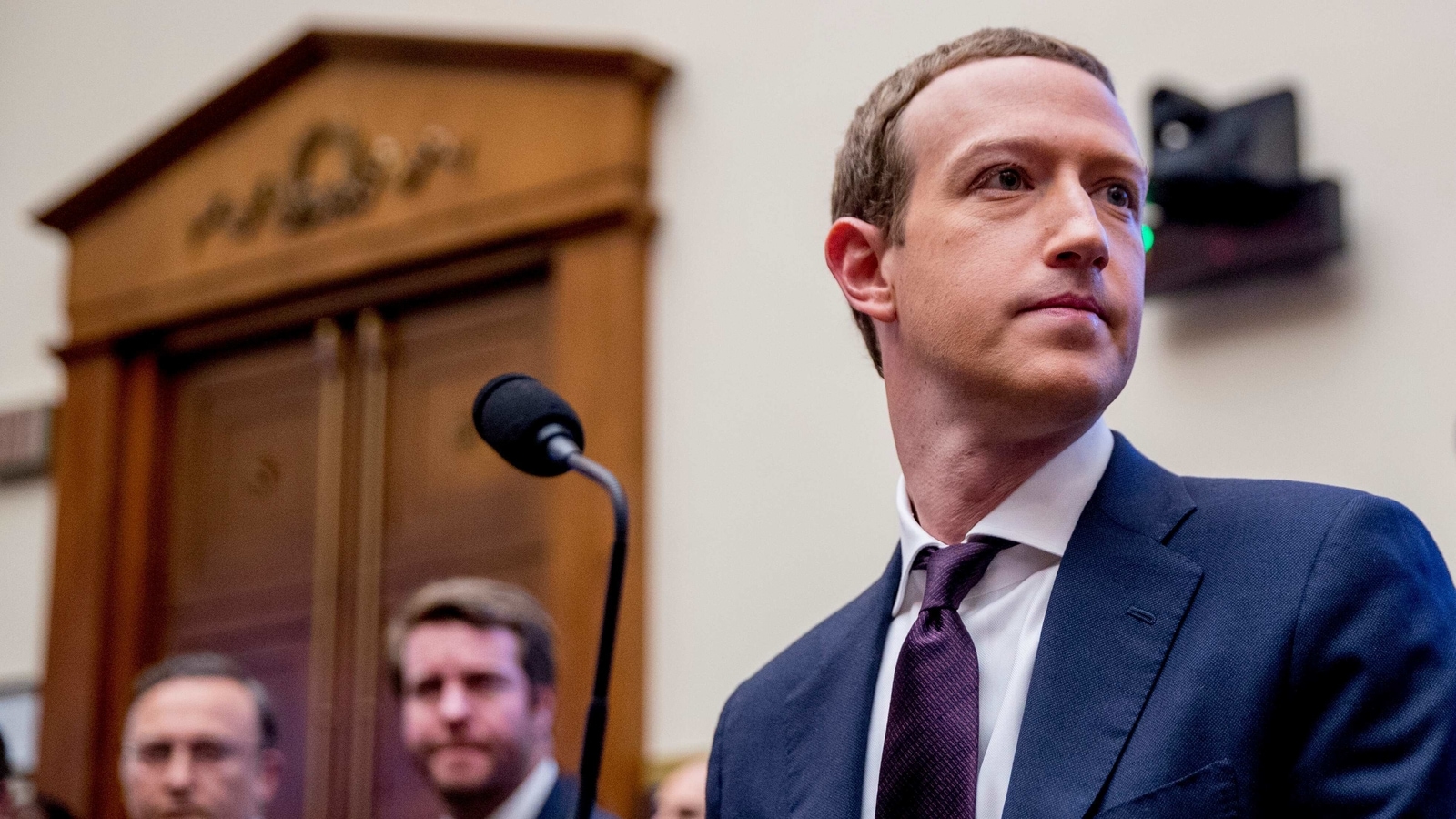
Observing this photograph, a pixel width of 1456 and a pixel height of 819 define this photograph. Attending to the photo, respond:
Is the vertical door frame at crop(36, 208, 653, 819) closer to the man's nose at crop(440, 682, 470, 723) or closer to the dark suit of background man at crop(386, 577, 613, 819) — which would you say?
the dark suit of background man at crop(386, 577, 613, 819)

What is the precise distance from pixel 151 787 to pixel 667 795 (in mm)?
1226

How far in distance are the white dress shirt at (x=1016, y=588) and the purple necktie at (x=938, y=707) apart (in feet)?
0.05

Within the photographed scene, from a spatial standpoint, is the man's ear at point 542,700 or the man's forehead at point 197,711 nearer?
the man's ear at point 542,700

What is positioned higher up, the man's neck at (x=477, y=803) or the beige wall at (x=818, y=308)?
the beige wall at (x=818, y=308)

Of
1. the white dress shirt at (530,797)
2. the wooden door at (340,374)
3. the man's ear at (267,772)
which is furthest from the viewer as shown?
the wooden door at (340,374)

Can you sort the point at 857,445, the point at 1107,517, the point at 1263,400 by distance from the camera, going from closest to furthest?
the point at 1107,517 < the point at 1263,400 < the point at 857,445

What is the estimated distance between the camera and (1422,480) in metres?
3.66

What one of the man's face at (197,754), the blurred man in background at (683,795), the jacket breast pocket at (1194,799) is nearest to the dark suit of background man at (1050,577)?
the jacket breast pocket at (1194,799)

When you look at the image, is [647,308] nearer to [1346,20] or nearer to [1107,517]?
[1346,20]

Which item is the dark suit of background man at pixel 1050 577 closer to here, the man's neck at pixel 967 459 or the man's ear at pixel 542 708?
the man's neck at pixel 967 459

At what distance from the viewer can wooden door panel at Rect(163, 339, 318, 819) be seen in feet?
18.4

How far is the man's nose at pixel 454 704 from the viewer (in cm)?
381

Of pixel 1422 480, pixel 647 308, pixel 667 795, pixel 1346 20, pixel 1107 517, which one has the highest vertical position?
pixel 1346 20

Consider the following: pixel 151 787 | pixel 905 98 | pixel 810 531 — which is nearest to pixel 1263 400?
pixel 810 531
